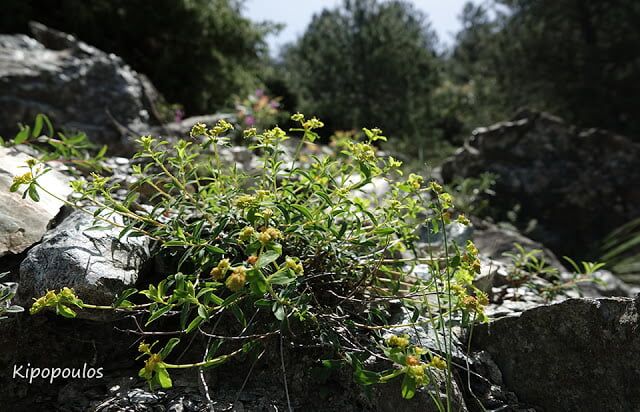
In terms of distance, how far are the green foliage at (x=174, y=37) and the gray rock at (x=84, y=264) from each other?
5.77m

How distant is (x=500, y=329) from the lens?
6.01 feet

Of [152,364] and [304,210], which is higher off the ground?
[304,210]

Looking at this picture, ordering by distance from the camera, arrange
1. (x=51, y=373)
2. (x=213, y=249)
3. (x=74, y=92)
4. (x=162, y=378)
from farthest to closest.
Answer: (x=74, y=92)
(x=51, y=373)
(x=213, y=249)
(x=162, y=378)

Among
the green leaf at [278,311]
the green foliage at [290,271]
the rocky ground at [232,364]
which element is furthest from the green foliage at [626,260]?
the green leaf at [278,311]

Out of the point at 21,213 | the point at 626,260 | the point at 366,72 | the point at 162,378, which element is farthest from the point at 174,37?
the point at 162,378

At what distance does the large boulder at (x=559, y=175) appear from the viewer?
5.57 m

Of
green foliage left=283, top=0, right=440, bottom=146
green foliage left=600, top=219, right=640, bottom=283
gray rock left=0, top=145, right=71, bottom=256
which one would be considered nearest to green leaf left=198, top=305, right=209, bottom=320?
gray rock left=0, top=145, right=71, bottom=256

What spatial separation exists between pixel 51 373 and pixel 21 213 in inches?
26.7

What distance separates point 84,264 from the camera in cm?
160

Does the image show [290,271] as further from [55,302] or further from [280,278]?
[55,302]

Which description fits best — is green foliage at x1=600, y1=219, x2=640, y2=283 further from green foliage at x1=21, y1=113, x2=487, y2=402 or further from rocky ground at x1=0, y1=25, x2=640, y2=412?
green foliage at x1=21, y1=113, x2=487, y2=402

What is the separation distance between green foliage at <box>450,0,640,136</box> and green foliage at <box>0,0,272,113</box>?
7.38 m

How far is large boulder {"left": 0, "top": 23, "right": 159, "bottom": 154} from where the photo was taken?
421 centimetres

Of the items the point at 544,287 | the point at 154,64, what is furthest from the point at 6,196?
the point at 154,64
